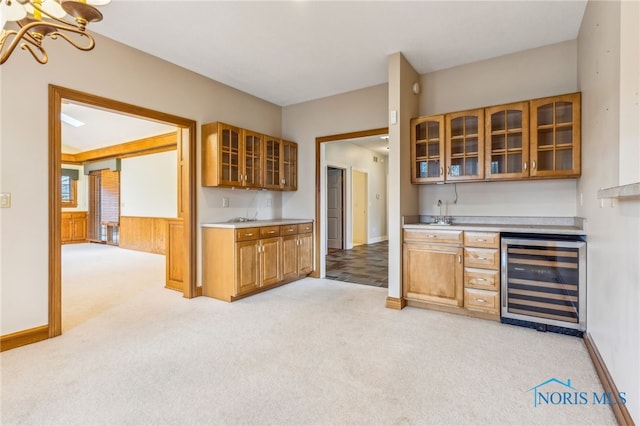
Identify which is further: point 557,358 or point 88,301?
point 88,301

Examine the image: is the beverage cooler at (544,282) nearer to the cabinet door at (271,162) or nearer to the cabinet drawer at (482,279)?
the cabinet drawer at (482,279)

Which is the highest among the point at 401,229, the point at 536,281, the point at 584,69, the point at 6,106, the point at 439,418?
the point at 584,69

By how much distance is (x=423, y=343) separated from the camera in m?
2.59

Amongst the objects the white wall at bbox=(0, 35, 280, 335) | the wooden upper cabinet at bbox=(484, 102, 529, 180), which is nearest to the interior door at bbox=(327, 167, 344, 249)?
the wooden upper cabinet at bbox=(484, 102, 529, 180)

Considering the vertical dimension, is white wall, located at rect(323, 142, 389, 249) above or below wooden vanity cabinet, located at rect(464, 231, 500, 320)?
above

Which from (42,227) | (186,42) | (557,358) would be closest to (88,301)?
(42,227)

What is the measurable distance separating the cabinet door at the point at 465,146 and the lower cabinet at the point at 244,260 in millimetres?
2271

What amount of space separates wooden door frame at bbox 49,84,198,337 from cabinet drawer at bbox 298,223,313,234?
1.47m

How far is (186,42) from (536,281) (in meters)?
4.07

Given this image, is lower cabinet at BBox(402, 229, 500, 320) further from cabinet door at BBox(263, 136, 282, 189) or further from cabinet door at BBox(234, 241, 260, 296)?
cabinet door at BBox(263, 136, 282, 189)

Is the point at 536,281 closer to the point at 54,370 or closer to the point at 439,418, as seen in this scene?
the point at 439,418

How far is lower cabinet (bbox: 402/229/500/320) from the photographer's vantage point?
121 inches

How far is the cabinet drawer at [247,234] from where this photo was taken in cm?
371

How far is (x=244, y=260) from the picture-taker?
3.78 metres
